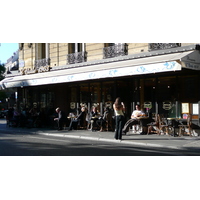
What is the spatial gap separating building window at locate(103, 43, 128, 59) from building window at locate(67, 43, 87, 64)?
1.67 meters

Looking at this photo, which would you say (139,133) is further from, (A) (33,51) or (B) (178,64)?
(A) (33,51)

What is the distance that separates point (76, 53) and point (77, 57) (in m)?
0.27

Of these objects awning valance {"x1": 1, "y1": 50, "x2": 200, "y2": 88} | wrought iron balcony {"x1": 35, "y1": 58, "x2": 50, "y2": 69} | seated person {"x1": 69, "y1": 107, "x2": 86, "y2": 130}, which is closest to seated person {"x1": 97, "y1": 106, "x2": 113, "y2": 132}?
seated person {"x1": 69, "y1": 107, "x2": 86, "y2": 130}

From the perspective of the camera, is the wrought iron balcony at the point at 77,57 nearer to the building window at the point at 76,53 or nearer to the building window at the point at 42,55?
the building window at the point at 76,53

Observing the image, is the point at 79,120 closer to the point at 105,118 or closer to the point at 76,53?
the point at 105,118

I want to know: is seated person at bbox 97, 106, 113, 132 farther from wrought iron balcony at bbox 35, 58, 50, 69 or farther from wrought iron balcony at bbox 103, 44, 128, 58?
wrought iron balcony at bbox 35, 58, 50, 69

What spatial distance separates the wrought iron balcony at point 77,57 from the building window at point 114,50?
1.63 m

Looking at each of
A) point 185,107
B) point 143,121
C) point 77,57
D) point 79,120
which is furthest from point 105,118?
point 77,57

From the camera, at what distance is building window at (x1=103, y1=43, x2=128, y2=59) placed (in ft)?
48.3

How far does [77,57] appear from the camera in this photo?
56.5 feet

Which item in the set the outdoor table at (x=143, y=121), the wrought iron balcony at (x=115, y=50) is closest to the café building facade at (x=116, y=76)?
the wrought iron balcony at (x=115, y=50)

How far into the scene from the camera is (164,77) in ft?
44.5

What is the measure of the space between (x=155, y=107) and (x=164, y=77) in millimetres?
1493

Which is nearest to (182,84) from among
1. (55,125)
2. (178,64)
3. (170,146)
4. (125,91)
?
(178,64)
